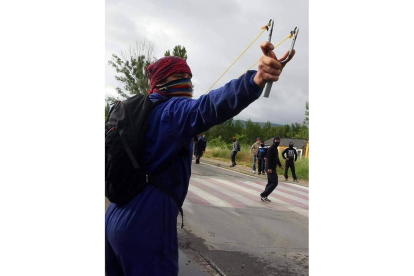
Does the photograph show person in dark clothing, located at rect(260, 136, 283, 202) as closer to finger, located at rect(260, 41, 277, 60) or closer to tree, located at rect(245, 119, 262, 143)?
finger, located at rect(260, 41, 277, 60)

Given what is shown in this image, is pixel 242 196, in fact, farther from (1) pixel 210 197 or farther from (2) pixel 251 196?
(1) pixel 210 197

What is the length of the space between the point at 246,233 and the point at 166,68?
3.84m

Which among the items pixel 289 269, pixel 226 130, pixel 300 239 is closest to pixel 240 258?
pixel 289 269

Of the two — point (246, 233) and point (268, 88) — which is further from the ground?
point (268, 88)

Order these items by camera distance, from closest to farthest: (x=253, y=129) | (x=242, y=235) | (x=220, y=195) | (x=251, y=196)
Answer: (x=242, y=235)
(x=220, y=195)
(x=251, y=196)
(x=253, y=129)

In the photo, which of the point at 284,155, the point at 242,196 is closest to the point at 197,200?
the point at 242,196

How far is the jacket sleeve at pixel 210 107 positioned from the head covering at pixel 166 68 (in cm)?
25

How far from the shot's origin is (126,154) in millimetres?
1516

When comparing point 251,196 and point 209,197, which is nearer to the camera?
point 209,197

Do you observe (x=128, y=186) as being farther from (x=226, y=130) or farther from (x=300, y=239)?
(x=226, y=130)

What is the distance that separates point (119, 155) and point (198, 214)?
4.73 metres

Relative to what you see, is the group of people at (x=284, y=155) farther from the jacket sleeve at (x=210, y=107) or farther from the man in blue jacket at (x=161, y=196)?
the jacket sleeve at (x=210, y=107)

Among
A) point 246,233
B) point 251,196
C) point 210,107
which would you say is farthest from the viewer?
point 251,196

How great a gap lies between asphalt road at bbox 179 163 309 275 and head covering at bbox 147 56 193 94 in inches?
95.1
